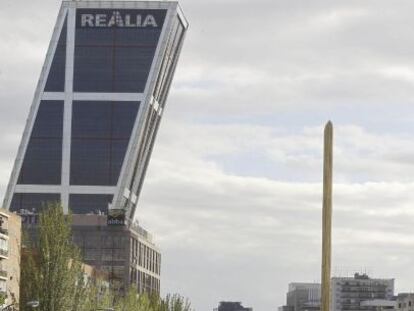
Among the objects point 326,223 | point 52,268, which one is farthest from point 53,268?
point 326,223

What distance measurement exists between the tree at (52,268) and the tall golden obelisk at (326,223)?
59713 millimetres

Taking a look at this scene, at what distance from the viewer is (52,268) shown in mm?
94625

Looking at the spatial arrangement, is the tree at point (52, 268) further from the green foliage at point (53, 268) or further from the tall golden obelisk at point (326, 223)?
the tall golden obelisk at point (326, 223)

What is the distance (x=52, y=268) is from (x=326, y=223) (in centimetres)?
6138

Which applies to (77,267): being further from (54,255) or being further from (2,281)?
(2,281)

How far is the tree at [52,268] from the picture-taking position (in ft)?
309

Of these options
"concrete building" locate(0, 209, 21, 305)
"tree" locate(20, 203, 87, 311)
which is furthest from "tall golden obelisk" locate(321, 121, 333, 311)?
"concrete building" locate(0, 209, 21, 305)

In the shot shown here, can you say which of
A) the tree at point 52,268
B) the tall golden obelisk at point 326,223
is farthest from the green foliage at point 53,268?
the tall golden obelisk at point 326,223

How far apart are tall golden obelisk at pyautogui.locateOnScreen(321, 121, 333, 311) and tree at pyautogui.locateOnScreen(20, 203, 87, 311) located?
59713 mm

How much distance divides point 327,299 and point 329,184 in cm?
333

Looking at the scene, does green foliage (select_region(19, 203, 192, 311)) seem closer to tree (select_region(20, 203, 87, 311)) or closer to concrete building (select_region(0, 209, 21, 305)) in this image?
tree (select_region(20, 203, 87, 311))

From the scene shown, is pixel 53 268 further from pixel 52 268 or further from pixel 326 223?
pixel 326 223

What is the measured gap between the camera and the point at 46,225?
94875mm

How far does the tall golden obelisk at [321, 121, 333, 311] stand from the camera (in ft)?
116
